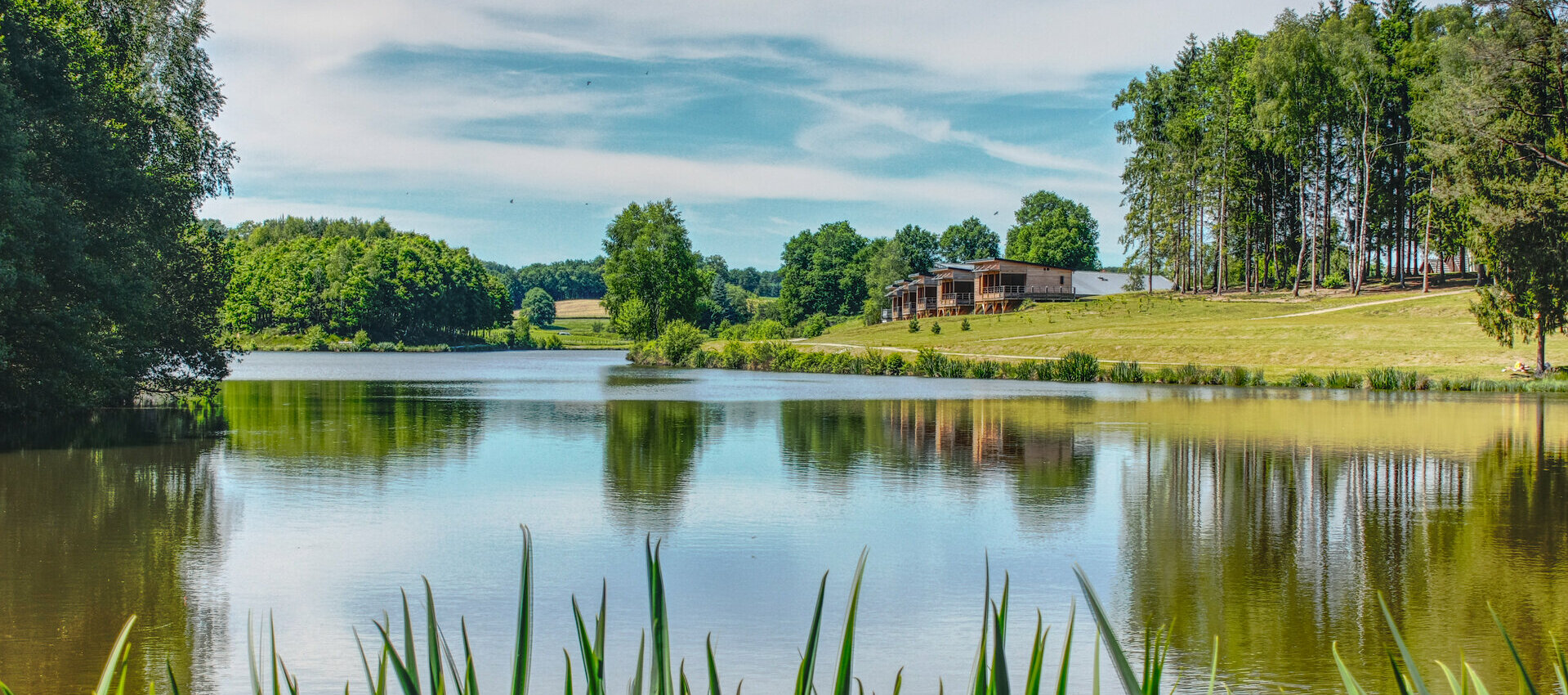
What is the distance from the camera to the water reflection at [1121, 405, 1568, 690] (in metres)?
7.24

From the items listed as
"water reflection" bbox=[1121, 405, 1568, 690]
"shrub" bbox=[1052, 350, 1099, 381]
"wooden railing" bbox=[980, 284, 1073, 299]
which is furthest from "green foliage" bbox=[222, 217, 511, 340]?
"water reflection" bbox=[1121, 405, 1568, 690]

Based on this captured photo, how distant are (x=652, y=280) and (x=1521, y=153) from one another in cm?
5607

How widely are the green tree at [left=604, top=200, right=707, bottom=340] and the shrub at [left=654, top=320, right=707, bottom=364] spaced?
920 cm

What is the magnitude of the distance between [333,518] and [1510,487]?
14.1 meters

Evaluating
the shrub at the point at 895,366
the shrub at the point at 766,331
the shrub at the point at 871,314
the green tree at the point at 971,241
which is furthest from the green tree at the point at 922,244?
the shrub at the point at 895,366

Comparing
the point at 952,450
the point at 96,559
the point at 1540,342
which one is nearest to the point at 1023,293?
the point at 1540,342

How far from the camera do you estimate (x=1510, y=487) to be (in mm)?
13883

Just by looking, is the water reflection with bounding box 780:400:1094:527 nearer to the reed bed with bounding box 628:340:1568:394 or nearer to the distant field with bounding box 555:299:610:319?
the reed bed with bounding box 628:340:1568:394

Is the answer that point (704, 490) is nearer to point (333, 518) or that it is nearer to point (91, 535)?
point (333, 518)

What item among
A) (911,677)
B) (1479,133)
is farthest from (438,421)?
(1479,133)

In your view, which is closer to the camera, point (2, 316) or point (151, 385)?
point (2, 316)

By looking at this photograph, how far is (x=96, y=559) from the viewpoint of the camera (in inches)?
374

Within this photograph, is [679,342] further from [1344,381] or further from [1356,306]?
[1344,381]

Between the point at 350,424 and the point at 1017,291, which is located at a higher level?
the point at 1017,291
